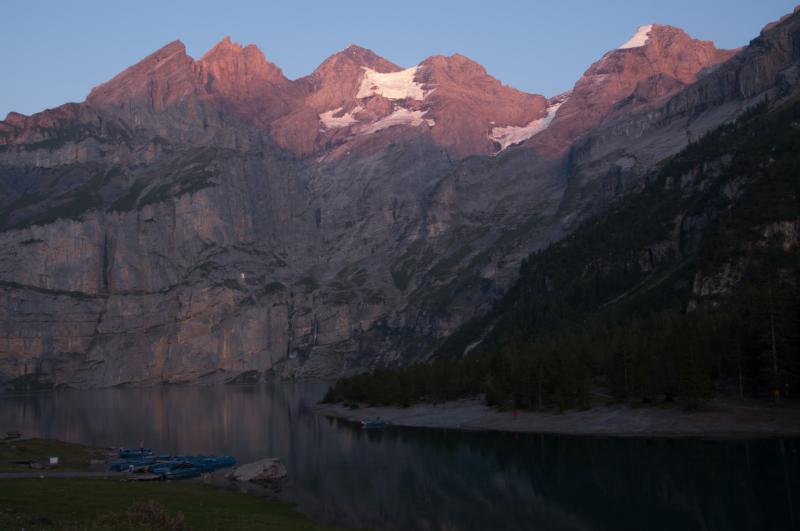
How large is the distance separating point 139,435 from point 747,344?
105433mm

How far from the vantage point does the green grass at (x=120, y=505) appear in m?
47.5

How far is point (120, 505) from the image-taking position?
58406 millimetres

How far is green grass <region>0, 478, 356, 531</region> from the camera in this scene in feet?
156

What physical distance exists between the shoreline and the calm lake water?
17.2ft

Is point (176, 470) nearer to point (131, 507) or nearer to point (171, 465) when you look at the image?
point (171, 465)

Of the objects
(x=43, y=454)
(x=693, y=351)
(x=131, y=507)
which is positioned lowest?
(x=43, y=454)

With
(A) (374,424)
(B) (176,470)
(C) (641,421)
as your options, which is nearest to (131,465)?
(B) (176,470)

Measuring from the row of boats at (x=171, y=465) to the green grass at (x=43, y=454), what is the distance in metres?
4.91

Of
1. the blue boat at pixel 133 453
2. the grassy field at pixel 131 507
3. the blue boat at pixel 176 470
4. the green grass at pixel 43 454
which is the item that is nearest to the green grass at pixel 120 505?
the grassy field at pixel 131 507

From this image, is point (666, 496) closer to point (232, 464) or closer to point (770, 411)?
point (770, 411)

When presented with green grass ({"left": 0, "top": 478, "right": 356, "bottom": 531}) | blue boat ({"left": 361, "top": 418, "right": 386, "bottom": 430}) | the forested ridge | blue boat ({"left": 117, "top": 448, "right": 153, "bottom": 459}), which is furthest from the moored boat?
green grass ({"left": 0, "top": 478, "right": 356, "bottom": 531})

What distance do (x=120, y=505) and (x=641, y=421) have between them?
76.7 metres

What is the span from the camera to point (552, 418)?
417ft

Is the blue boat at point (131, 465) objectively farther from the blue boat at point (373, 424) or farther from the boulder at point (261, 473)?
the blue boat at point (373, 424)
